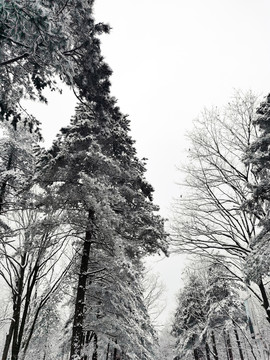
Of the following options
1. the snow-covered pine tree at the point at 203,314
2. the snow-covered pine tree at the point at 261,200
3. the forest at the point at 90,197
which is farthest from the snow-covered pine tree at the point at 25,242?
the snow-covered pine tree at the point at 203,314

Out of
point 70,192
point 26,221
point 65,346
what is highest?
point 70,192

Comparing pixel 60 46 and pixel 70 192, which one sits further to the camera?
pixel 70 192

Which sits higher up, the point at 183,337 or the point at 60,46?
the point at 60,46

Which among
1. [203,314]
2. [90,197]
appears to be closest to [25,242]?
[90,197]

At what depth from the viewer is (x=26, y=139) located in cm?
1210

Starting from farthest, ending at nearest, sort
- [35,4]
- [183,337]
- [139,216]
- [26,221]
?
[183,337] < [139,216] < [26,221] < [35,4]

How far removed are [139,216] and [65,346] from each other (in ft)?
25.9

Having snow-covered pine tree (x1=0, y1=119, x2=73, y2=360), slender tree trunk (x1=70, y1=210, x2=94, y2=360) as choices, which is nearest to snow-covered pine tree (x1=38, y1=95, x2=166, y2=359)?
slender tree trunk (x1=70, y1=210, x2=94, y2=360)

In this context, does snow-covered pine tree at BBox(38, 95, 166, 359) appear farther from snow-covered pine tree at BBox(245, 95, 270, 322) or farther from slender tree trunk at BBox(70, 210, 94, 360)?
snow-covered pine tree at BBox(245, 95, 270, 322)

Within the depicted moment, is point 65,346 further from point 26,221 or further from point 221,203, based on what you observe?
point 221,203

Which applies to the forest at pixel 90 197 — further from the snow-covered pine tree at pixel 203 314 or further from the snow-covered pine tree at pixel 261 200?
the snow-covered pine tree at pixel 203 314

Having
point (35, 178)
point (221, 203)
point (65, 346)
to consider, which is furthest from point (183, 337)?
point (35, 178)

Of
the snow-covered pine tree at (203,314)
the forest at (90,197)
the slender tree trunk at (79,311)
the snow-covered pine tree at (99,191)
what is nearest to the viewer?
the forest at (90,197)

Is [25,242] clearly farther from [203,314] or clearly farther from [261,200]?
[203,314]
